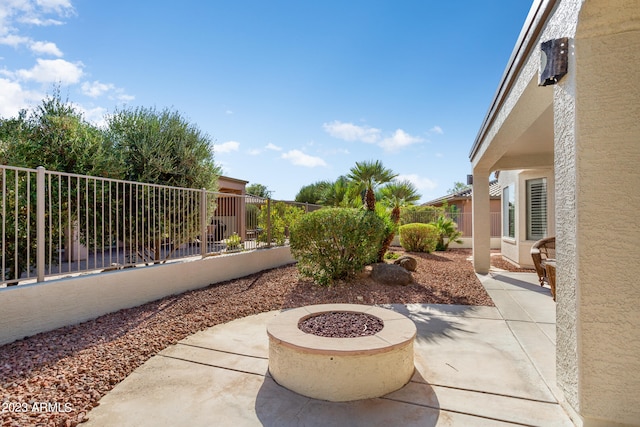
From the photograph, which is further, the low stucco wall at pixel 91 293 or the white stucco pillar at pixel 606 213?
the low stucco wall at pixel 91 293

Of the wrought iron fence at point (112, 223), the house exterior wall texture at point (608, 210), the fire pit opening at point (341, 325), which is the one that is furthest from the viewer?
the wrought iron fence at point (112, 223)

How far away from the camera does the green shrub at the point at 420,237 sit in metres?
13.9

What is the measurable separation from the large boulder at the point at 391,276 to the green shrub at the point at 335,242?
559 millimetres

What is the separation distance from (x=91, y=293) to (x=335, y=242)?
14.9ft

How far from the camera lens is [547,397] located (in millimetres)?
2889

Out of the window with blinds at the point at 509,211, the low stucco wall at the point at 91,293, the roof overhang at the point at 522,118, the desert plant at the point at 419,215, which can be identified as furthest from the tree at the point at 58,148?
the desert plant at the point at 419,215

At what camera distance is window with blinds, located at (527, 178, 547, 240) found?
10.1m

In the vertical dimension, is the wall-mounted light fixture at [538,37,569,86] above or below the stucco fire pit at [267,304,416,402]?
above

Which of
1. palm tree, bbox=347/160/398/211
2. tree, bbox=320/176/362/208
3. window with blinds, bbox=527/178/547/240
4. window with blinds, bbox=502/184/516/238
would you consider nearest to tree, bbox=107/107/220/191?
tree, bbox=320/176/362/208

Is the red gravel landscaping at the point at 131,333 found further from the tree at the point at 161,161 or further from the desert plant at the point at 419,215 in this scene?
the desert plant at the point at 419,215

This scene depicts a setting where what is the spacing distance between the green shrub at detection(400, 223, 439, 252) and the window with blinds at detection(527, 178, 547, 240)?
387 centimetres

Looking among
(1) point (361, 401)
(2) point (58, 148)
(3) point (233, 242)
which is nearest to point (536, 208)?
(3) point (233, 242)

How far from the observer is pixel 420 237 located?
554 inches

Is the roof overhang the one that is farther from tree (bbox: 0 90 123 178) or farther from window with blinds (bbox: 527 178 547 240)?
tree (bbox: 0 90 123 178)
